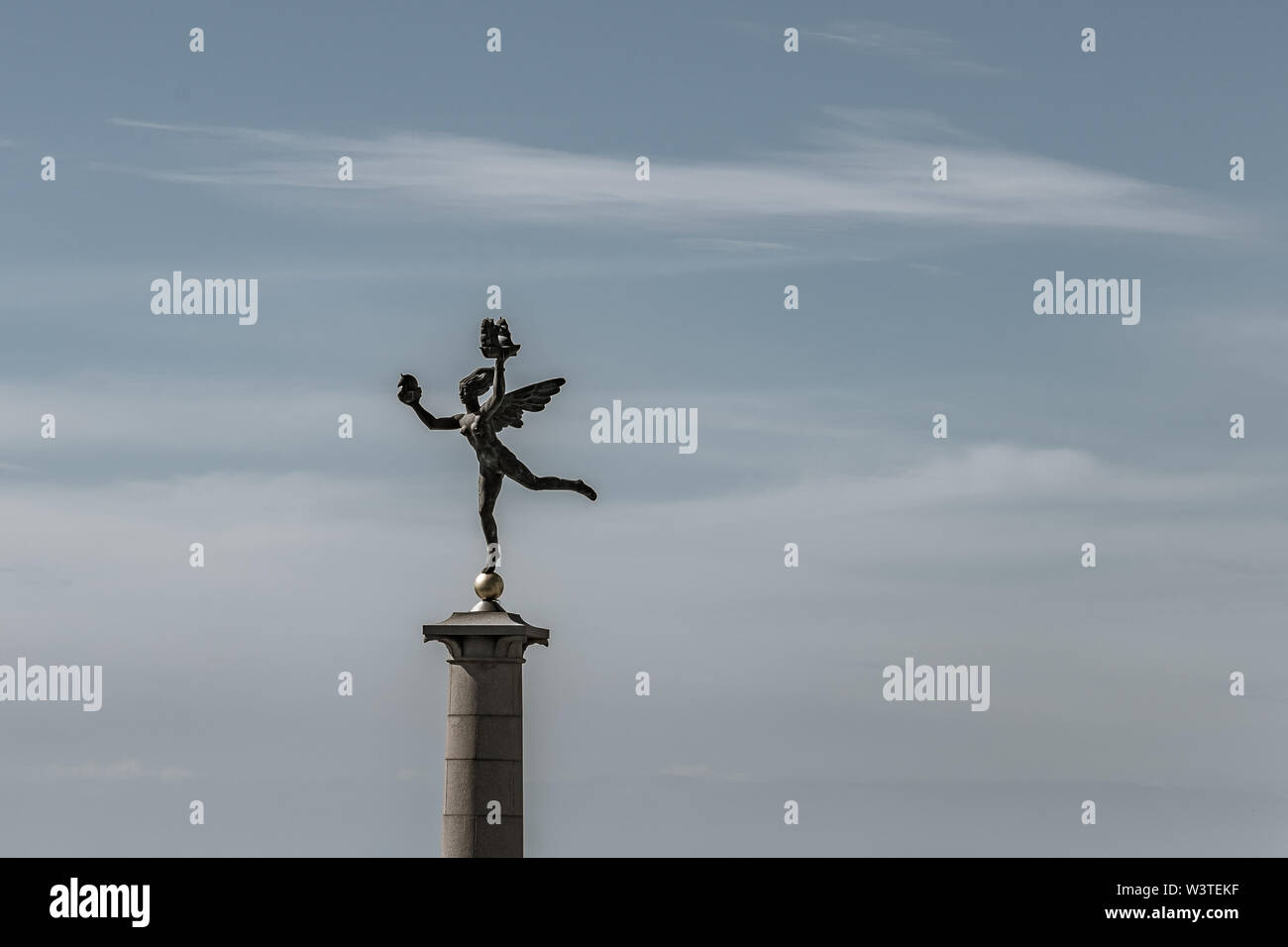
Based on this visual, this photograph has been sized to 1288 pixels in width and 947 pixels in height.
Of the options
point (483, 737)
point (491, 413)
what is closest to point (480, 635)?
point (483, 737)

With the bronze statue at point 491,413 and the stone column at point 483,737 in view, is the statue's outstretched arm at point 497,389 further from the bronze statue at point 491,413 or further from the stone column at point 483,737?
the stone column at point 483,737

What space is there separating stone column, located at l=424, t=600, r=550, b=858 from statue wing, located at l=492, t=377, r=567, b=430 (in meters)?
3.09

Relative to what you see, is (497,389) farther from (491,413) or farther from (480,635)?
(480,635)

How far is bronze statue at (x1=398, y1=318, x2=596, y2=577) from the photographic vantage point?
38500mm

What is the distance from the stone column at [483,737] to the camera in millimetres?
37438

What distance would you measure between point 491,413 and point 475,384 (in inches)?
23.6

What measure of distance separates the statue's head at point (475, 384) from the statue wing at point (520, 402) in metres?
0.47

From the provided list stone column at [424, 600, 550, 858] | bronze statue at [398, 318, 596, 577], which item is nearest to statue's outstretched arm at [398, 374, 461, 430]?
bronze statue at [398, 318, 596, 577]

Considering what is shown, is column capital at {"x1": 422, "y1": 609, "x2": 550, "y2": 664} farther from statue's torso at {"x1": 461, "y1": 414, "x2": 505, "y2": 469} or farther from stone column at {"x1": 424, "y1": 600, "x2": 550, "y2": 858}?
statue's torso at {"x1": 461, "y1": 414, "x2": 505, "y2": 469}

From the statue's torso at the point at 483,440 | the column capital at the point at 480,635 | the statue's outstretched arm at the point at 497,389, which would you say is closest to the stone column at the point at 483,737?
the column capital at the point at 480,635

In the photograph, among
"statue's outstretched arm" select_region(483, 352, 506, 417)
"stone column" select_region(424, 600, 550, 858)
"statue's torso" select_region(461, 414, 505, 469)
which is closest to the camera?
"stone column" select_region(424, 600, 550, 858)
